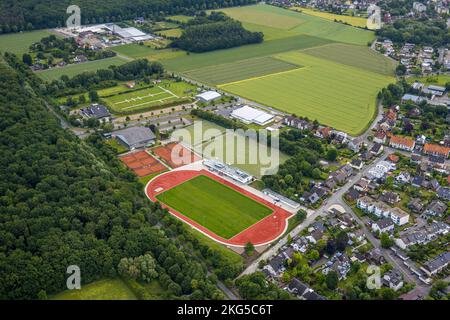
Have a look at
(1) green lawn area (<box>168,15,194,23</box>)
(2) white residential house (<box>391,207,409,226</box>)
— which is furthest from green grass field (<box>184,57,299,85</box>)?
(2) white residential house (<box>391,207,409,226</box>)

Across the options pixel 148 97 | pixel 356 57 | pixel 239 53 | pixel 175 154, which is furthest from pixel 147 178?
pixel 356 57

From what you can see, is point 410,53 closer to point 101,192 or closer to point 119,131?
point 119,131

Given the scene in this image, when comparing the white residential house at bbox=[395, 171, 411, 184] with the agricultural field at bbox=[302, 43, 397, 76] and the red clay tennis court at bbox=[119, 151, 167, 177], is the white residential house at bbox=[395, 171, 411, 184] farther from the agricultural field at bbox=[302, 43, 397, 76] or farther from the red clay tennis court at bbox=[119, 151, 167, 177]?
the agricultural field at bbox=[302, 43, 397, 76]

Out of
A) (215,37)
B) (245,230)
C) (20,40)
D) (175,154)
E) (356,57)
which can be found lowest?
(245,230)

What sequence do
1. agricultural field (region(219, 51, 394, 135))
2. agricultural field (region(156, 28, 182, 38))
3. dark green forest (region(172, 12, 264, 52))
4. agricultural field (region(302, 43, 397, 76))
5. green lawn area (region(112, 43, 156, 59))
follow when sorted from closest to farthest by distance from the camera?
agricultural field (region(219, 51, 394, 135)), agricultural field (region(302, 43, 397, 76)), green lawn area (region(112, 43, 156, 59)), dark green forest (region(172, 12, 264, 52)), agricultural field (region(156, 28, 182, 38))

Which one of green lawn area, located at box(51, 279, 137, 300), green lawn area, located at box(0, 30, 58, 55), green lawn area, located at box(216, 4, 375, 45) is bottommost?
green lawn area, located at box(51, 279, 137, 300)

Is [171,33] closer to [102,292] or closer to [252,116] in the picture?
[252,116]
